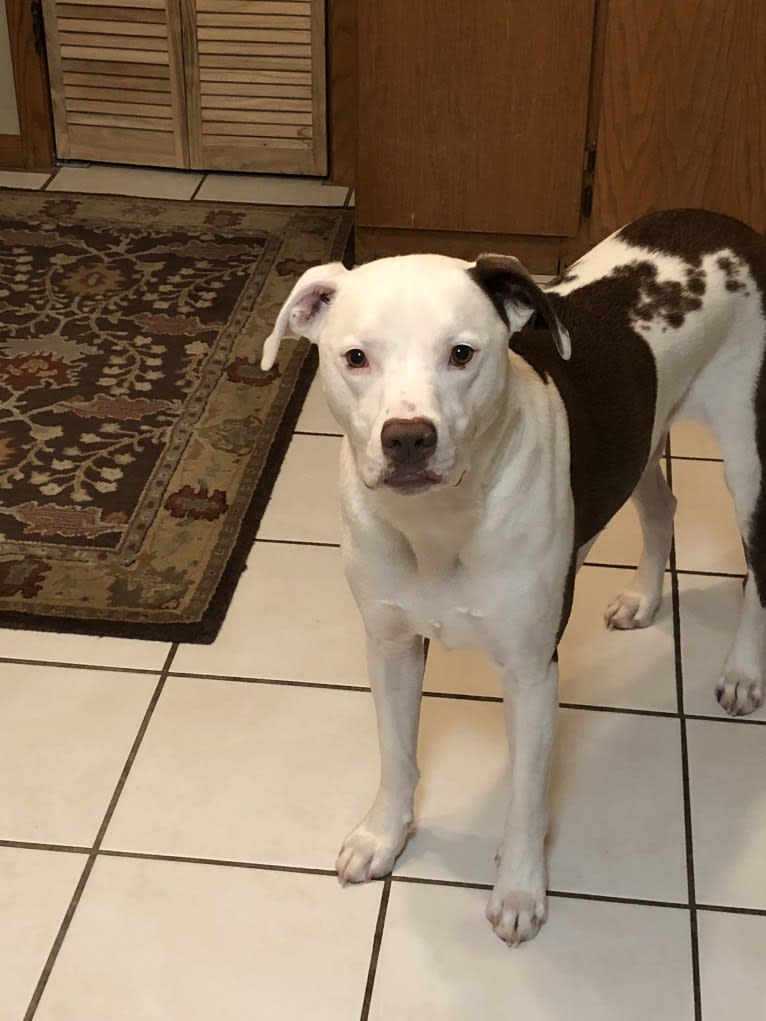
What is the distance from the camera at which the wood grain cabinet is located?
3678 millimetres

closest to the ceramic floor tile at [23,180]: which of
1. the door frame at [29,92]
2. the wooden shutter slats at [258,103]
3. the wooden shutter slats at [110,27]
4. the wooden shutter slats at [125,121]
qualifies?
the door frame at [29,92]

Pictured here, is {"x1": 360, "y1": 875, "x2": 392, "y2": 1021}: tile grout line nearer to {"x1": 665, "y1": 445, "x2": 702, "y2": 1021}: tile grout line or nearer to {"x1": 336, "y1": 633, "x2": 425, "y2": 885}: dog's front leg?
{"x1": 336, "y1": 633, "x2": 425, "y2": 885}: dog's front leg

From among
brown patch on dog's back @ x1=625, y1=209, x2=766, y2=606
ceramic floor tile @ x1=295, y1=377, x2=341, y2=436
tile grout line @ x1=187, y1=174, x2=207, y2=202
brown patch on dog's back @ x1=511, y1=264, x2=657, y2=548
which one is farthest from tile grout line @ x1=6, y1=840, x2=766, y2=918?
tile grout line @ x1=187, y1=174, x2=207, y2=202

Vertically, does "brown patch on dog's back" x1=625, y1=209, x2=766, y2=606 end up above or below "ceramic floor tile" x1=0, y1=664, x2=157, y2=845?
above

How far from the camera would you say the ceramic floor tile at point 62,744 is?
1956mm

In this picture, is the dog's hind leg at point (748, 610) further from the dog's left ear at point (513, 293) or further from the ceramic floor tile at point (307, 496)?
the ceramic floor tile at point (307, 496)

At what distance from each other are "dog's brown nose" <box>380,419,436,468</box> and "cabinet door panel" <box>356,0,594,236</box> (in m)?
1.97

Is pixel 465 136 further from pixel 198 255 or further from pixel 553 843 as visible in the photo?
pixel 553 843

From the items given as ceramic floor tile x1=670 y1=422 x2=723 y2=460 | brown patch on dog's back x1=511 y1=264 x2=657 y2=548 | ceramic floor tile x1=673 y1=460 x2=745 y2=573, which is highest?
brown patch on dog's back x1=511 y1=264 x2=657 y2=548

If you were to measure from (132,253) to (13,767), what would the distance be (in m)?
1.84

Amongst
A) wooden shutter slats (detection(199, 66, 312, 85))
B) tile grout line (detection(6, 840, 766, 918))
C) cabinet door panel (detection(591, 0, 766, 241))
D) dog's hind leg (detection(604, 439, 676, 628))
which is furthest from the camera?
wooden shutter slats (detection(199, 66, 312, 85))

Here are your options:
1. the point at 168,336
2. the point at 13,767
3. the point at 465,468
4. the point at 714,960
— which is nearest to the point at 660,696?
the point at 714,960

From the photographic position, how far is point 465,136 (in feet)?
10.4

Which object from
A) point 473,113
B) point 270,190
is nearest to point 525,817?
point 473,113
